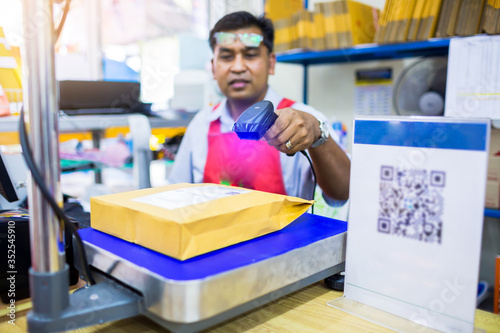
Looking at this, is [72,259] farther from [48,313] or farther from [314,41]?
[314,41]

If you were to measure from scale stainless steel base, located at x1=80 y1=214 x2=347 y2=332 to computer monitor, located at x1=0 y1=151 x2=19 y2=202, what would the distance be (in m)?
0.33

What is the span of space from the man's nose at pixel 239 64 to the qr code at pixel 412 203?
3.53 feet

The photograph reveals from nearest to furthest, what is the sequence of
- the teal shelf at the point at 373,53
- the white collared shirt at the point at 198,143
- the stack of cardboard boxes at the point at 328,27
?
the white collared shirt at the point at 198,143
the teal shelf at the point at 373,53
the stack of cardboard boxes at the point at 328,27

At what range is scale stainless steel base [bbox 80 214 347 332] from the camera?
45cm

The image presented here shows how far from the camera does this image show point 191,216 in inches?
20.2

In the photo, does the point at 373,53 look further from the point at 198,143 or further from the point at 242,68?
the point at 198,143

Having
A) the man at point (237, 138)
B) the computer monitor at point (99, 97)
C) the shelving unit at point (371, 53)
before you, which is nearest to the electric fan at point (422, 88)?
the shelving unit at point (371, 53)

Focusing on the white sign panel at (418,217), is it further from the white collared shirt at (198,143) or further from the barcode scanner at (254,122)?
the white collared shirt at (198,143)

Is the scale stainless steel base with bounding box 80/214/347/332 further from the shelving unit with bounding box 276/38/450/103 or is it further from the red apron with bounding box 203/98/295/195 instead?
the shelving unit with bounding box 276/38/450/103

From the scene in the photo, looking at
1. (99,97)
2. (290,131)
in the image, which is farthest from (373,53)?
(290,131)

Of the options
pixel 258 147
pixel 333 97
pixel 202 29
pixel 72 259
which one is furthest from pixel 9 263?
pixel 202 29

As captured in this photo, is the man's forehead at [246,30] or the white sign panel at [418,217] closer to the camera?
the white sign panel at [418,217]

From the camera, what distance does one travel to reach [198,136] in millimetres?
1594

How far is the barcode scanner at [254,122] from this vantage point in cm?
65
